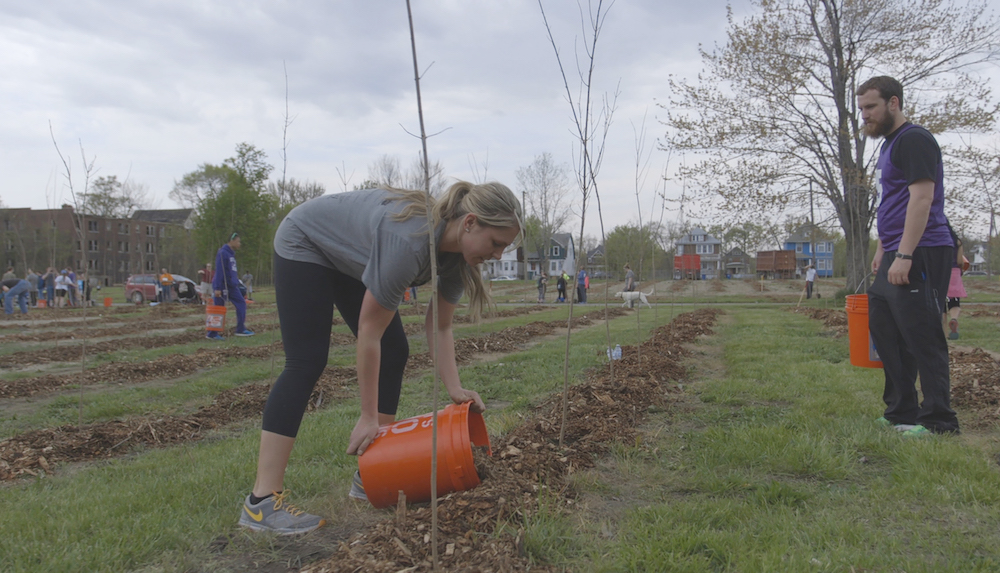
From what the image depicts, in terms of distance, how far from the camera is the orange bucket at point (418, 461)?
2.20 metres

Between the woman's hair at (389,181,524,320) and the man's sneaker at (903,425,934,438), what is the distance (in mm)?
2299

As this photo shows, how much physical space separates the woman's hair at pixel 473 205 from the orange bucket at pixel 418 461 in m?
0.74

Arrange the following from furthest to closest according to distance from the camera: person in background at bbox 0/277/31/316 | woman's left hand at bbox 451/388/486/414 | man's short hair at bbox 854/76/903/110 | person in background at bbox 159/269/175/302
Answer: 1. person in background at bbox 159/269/175/302
2. person in background at bbox 0/277/31/316
3. man's short hair at bbox 854/76/903/110
4. woman's left hand at bbox 451/388/486/414

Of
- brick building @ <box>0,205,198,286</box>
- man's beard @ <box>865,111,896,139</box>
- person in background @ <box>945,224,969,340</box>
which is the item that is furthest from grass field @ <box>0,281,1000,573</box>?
brick building @ <box>0,205,198,286</box>

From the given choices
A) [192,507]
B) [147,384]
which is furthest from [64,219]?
[192,507]

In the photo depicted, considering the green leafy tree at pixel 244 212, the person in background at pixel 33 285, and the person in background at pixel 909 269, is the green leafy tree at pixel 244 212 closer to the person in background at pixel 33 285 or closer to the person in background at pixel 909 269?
the person in background at pixel 33 285

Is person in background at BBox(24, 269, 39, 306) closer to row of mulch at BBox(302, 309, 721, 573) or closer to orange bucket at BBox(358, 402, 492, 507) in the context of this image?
row of mulch at BBox(302, 309, 721, 573)

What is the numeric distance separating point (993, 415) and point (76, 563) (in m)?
4.34

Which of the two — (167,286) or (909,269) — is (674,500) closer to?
(909,269)

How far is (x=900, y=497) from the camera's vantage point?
2270 millimetres

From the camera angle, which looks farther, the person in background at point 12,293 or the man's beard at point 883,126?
the person in background at point 12,293

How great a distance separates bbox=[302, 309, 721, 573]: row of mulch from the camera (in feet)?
5.83

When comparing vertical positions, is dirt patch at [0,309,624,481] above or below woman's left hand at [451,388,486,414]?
below

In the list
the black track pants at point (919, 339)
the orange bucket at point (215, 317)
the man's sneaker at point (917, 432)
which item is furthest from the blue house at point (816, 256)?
the man's sneaker at point (917, 432)
